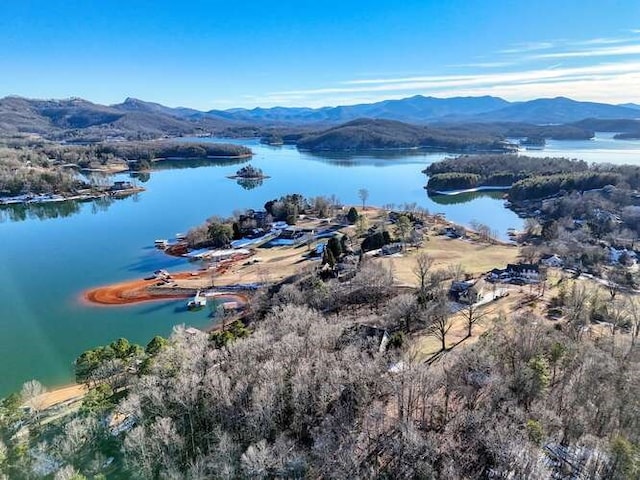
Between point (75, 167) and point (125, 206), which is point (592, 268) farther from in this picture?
point (75, 167)

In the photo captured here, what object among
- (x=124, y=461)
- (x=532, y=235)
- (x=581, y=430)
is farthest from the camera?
(x=532, y=235)

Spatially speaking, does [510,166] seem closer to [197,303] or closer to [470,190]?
[470,190]

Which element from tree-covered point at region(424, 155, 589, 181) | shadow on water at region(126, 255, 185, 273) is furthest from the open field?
tree-covered point at region(424, 155, 589, 181)

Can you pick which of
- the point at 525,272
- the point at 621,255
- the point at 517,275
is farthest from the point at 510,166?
the point at 517,275

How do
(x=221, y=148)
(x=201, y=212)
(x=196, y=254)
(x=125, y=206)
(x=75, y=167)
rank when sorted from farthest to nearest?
(x=221, y=148) → (x=75, y=167) → (x=125, y=206) → (x=201, y=212) → (x=196, y=254)

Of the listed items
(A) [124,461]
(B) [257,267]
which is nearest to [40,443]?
(A) [124,461]

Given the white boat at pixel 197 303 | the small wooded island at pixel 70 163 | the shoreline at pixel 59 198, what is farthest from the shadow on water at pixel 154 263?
the small wooded island at pixel 70 163

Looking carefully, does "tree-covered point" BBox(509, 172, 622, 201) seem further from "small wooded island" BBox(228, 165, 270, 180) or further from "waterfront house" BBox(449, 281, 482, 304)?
"small wooded island" BBox(228, 165, 270, 180)

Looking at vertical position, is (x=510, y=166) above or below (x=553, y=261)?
above

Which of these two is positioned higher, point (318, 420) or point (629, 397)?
point (629, 397)
